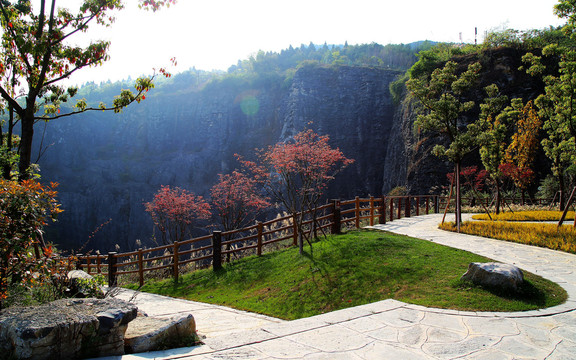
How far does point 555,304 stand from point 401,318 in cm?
233

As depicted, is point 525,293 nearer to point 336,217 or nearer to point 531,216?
point 336,217

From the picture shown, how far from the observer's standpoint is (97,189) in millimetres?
56719

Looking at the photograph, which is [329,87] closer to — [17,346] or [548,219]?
[548,219]

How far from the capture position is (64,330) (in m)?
3.11

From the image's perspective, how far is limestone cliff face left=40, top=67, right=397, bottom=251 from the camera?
4875cm

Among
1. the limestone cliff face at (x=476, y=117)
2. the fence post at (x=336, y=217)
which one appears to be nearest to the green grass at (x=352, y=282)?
the fence post at (x=336, y=217)

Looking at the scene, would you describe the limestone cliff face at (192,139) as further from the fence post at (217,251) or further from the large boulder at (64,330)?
the large boulder at (64,330)

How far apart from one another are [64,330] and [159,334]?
0.89 m

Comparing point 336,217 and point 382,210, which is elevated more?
point 336,217

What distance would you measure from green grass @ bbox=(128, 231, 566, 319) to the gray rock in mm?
2785

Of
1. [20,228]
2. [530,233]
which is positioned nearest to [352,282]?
[20,228]

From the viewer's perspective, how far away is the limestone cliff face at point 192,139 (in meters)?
48.8

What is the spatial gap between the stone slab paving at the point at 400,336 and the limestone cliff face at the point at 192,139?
40.5 meters

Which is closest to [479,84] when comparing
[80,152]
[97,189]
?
[97,189]
